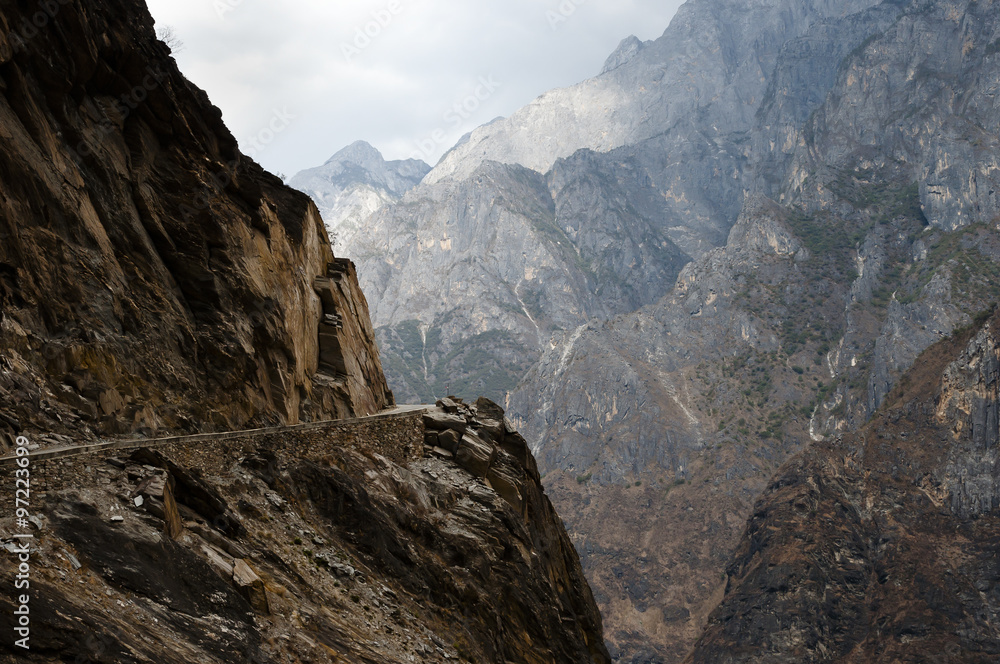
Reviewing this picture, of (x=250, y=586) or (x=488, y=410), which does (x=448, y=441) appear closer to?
(x=488, y=410)

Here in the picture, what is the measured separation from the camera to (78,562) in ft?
42.2

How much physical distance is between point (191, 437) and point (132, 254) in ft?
22.3

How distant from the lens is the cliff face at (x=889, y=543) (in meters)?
114

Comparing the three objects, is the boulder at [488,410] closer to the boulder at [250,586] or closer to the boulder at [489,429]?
the boulder at [489,429]

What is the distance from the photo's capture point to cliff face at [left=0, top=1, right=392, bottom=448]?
1873 centimetres

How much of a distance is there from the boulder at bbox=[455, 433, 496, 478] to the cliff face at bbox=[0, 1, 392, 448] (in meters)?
4.50

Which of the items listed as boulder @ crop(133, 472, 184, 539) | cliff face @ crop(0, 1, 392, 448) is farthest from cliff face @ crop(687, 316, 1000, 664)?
boulder @ crop(133, 472, 184, 539)

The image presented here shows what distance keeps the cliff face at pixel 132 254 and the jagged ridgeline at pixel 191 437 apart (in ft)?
0.23

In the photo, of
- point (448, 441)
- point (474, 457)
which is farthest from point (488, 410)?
point (474, 457)

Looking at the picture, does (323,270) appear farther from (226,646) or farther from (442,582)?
(226,646)

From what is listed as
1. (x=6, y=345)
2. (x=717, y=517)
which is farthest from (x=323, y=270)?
(x=717, y=517)

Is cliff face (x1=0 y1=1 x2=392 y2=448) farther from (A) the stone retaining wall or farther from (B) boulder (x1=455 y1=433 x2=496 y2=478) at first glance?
(B) boulder (x1=455 y1=433 x2=496 y2=478)

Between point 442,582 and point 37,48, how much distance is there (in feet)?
58.5

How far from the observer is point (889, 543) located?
5044 inches
